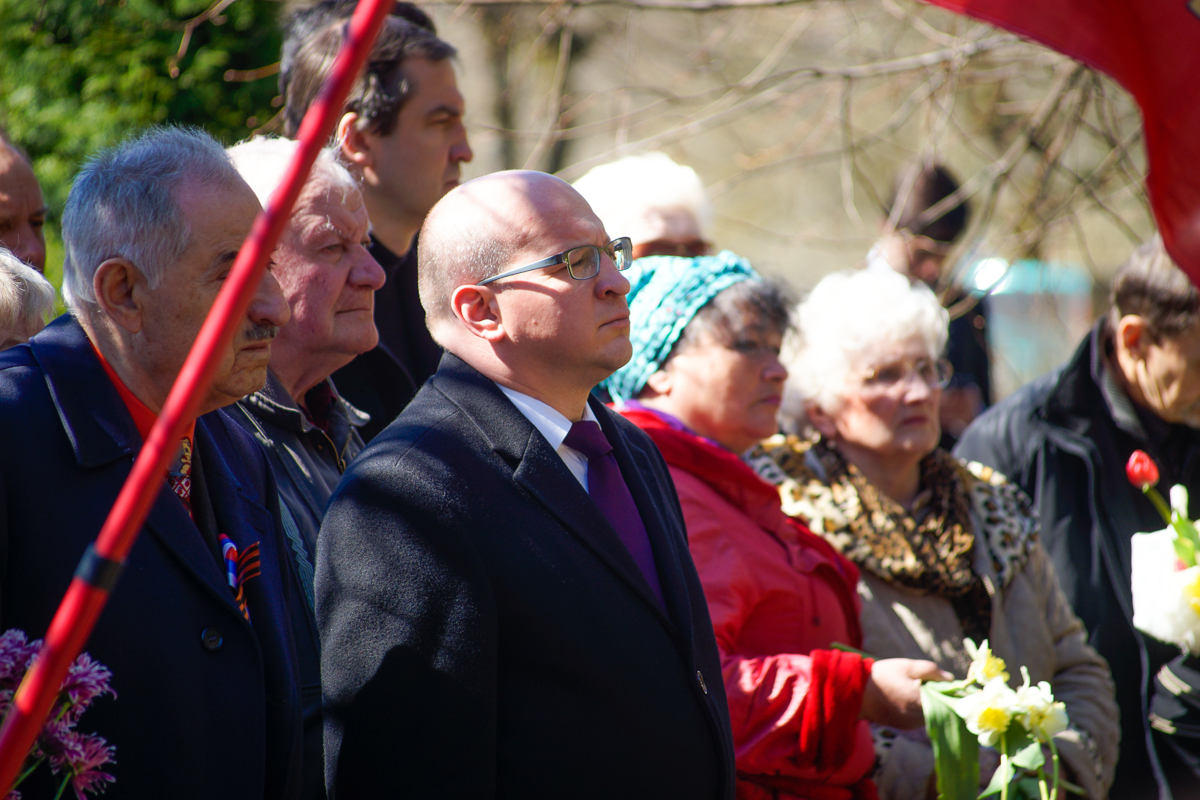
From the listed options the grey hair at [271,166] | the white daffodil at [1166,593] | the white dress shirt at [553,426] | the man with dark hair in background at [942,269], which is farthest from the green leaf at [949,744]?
the man with dark hair in background at [942,269]

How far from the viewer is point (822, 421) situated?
135 inches

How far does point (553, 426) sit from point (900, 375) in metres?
1.64

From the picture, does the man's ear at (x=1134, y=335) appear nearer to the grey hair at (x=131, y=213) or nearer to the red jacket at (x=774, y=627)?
the red jacket at (x=774, y=627)

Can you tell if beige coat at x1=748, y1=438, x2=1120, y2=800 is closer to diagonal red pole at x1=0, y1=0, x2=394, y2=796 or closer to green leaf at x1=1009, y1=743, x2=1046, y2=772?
green leaf at x1=1009, y1=743, x2=1046, y2=772

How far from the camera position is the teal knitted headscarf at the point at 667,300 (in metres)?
3.02

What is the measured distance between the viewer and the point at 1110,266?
984cm

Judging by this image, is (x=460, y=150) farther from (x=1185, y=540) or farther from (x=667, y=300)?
(x=1185, y=540)

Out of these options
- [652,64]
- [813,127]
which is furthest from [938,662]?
[652,64]

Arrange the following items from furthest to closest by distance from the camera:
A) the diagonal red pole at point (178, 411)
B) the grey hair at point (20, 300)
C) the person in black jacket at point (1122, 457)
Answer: the person in black jacket at point (1122, 457) → the grey hair at point (20, 300) → the diagonal red pole at point (178, 411)

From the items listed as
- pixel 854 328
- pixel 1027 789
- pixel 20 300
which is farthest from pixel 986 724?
pixel 20 300

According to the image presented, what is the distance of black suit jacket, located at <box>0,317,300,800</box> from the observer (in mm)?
1548

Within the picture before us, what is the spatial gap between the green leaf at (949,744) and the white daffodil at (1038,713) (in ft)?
0.42

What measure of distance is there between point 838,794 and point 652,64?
320 inches

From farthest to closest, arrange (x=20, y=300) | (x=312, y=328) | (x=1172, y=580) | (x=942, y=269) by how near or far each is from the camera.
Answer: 1. (x=942, y=269)
2. (x=1172, y=580)
3. (x=312, y=328)
4. (x=20, y=300)
